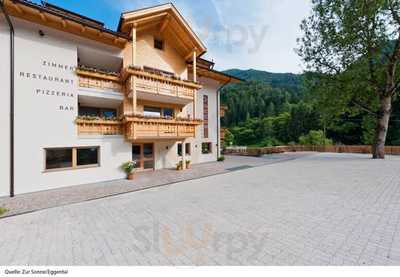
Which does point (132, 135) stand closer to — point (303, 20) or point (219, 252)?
point (219, 252)

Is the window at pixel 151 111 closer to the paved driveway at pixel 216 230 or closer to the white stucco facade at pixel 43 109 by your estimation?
the white stucco facade at pixel 43 109

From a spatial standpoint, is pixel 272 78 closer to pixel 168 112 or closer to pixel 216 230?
pixel 168 112

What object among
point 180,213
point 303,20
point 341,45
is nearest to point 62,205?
Answer: point 180,213

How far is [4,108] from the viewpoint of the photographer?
754 cm

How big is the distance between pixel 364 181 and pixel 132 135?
11670mm

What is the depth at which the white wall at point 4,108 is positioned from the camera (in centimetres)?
741

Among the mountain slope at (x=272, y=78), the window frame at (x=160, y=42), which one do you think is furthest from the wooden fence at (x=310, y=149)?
the mountain slope at (x=272, y=78)

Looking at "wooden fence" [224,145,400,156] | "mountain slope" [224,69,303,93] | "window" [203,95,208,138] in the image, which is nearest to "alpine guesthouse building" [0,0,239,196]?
"window" [203,95,208,138]

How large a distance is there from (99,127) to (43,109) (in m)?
2.41

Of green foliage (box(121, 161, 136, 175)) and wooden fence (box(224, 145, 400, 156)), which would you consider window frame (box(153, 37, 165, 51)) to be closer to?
green foliage (box(121, 161, 136, 175))

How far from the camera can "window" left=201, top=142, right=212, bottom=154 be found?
17.1 meters

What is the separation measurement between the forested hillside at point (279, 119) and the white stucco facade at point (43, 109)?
35.7 meters

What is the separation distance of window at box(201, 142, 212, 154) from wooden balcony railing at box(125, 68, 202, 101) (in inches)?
218
